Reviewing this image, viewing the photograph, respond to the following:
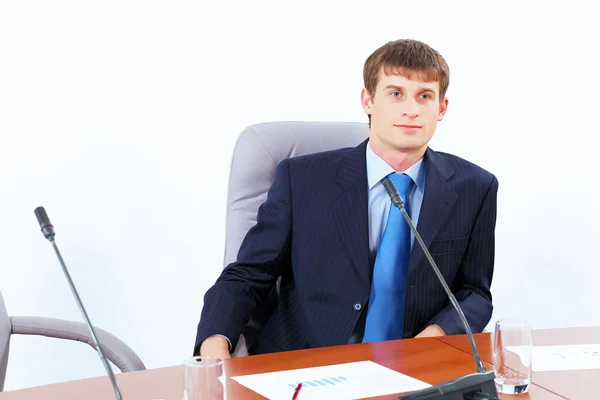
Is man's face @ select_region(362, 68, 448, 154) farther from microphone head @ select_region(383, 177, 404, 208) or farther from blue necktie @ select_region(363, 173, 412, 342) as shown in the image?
microphone head @ select_region(383, 177, 404, 208)

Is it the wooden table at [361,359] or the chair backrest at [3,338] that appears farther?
the chair backrest at [3,338]

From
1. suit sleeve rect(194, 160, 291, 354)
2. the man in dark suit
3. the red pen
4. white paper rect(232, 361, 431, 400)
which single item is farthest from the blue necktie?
the red pen

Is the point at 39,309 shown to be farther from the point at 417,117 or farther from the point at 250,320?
the point at 417,117

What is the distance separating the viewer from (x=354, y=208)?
199cm

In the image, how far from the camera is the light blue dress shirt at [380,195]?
199cm

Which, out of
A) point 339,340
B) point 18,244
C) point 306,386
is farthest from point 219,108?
point 306,386

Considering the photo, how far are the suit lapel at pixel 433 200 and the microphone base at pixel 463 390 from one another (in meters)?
0.71

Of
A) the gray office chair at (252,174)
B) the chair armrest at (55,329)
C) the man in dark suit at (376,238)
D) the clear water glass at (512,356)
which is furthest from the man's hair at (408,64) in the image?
the chair armrest at (55,329)

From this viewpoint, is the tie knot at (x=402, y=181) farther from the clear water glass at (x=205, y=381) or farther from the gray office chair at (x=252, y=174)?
the clear water glass at (x=205, y=381)

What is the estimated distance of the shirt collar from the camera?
203cm

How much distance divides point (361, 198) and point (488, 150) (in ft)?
4.00

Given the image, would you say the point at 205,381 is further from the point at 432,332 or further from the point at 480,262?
the point at 480,262

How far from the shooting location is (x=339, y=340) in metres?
1.92

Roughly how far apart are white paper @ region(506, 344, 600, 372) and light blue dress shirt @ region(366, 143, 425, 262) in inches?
19.4
